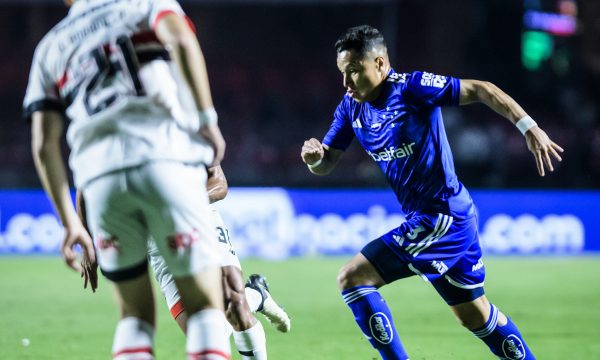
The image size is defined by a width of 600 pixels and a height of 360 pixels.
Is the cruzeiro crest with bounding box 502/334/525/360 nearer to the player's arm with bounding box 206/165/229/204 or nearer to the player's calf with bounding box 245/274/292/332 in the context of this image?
the player's calf with bounding box 245/274/292/332

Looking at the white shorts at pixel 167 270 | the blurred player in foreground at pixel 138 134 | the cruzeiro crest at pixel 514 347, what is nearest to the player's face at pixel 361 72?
the white shorts at pixel 167 270

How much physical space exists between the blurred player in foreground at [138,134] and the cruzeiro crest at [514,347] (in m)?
2.26

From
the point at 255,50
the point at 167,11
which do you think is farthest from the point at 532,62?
the point at 167,11

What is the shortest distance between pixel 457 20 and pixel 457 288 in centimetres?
1841

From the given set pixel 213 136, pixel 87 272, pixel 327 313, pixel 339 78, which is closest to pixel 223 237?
pixel 87 272

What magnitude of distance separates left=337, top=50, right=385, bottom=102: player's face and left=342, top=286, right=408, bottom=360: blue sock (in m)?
1.15

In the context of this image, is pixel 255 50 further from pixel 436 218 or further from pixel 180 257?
pixel 180 257

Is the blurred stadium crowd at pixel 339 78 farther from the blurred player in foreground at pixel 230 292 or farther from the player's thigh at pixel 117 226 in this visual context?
the player's thigh at pixel 117 226

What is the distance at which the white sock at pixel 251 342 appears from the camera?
504 cm

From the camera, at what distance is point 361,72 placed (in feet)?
17.5

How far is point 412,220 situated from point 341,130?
779mm

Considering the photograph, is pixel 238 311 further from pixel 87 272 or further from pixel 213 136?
pixel 213 136

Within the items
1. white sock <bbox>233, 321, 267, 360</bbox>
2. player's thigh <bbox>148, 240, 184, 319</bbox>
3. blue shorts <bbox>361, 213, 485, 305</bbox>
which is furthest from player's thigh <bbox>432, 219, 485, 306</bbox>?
player's thigh <bbox>148, 240, 184, 319</bbox>

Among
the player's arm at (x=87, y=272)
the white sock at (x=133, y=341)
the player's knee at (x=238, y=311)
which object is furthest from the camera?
the player's knee at (x=238, y=311)
